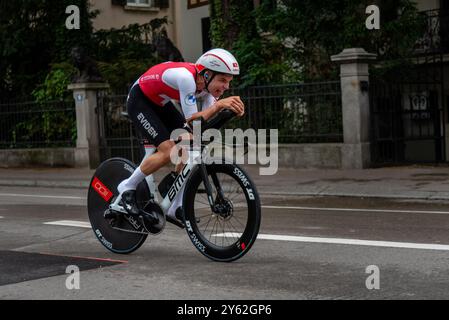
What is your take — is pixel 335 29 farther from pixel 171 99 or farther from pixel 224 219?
pixel 224 219

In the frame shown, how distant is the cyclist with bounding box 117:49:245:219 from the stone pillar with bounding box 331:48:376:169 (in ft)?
31.6

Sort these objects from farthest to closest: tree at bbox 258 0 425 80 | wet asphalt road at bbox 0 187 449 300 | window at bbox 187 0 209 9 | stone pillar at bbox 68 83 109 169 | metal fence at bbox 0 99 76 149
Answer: window at bbox 187 0 209 9 < metal fence at bbox 0 99 76 149 < stone pillar at bbox 68 83 109 169 < tree at bbox 258 0 425 80 < wet asphalt road at bbox 0 187 449 300

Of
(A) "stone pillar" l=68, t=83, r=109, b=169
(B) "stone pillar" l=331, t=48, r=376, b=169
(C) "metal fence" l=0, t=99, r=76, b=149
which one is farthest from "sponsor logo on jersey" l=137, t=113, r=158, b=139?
(C) "metal fence" l=0, t=99, r=76, b=149

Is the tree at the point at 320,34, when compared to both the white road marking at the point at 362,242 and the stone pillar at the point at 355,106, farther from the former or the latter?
the white road marking at the point at 362,242

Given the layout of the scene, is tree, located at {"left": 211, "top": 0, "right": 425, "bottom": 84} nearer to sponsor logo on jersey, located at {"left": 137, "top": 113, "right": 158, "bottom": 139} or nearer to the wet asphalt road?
the wet asphalt road

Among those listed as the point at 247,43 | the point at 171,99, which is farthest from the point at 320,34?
the point at 171,99

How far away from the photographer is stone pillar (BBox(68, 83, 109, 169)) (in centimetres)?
2036

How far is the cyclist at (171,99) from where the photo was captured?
6316 mm

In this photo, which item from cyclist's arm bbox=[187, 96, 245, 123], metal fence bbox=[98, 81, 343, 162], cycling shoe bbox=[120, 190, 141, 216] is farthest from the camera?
metal fence bbox=[98, 81, 343, 162]

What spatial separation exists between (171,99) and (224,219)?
1.16 m

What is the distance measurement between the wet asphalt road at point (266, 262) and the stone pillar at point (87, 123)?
9849 mm
